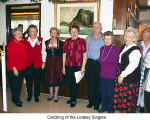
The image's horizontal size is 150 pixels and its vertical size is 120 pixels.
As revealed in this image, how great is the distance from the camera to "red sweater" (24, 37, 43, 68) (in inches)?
69.0

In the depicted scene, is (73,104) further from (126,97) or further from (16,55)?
(16,55)

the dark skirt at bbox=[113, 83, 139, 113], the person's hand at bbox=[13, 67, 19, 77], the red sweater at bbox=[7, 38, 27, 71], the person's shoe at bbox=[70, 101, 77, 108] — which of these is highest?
the red sweater at bbox=[7, 38, 27, 71]

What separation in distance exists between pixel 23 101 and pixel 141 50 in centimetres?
130

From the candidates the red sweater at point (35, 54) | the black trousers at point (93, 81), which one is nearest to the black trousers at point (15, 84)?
the red sweater at point (35, 54)

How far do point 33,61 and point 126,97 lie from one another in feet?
3.30

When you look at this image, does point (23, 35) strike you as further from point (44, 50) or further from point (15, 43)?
point (44, 50)

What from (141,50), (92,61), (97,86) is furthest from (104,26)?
(97,86)

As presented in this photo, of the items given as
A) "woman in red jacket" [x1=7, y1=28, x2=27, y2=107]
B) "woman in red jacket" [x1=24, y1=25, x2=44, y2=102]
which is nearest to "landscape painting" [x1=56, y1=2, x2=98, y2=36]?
"woman in red jacket" [x1=24, y1=25, x2=44, y2=102]

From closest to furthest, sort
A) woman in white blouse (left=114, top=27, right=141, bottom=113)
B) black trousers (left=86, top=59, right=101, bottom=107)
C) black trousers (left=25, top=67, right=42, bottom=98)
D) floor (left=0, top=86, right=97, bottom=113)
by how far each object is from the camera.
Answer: woman in white blouse (left=114, top=27, right=141, bottom=113)
floor (left=0, top=86, right=97, bottom=113)
black trousers (left=86, top=59, right=101, bottom=107)
black trousers (left=25, top=67, right=42, bottom=98)

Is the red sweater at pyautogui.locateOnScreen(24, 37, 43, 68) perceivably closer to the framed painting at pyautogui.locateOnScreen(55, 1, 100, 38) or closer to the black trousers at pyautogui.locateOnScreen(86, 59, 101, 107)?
the framed painting at pyautogui.locateOnScreen(55, 1, 100, 38)

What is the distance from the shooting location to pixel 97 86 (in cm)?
175

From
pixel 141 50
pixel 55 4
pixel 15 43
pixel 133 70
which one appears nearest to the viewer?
pixel 133 70

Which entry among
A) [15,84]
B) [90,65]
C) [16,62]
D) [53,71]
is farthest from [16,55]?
[90,65]

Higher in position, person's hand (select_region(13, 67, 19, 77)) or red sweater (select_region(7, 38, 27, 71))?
red sweater (select_region(7, 38, 27, 71))
